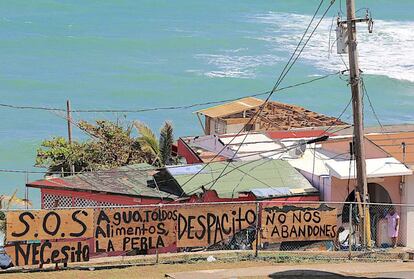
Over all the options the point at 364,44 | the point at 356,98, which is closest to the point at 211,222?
the point at 356,98

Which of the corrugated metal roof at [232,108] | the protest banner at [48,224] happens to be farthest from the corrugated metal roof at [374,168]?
the corrugated metal roof at [232,108]

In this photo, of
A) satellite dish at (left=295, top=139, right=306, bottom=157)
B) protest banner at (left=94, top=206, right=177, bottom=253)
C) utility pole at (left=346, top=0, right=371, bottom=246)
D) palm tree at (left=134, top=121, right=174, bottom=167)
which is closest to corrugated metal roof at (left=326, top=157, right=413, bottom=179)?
utility pole at (left=346, top=0, right=371, bottom=246)

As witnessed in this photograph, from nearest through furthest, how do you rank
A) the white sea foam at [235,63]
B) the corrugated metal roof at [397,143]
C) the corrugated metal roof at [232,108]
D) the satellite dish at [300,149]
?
the corrugated metal roof at [397,143]
the satellite dish at [300,149]
the corrugated metal roof at [232,108]
the white sea foam at [235,63]

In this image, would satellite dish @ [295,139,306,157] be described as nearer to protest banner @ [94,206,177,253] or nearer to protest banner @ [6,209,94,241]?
protest banner @ [94,206,177,253]

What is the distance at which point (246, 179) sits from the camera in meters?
28.9

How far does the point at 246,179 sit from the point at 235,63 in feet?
181

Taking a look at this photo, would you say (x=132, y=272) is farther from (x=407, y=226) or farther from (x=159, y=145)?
(x=159, y=145)

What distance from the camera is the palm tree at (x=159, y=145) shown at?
34125 mm

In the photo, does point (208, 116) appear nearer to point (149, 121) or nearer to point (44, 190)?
point (44, 190)

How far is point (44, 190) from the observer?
29.1m

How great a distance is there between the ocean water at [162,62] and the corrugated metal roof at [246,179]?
13.8 meters

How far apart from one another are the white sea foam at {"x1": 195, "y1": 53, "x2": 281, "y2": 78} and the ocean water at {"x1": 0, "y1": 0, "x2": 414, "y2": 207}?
0.34 feet

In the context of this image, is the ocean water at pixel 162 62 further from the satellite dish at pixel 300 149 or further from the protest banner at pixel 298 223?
the protest banner at pixel 298 223

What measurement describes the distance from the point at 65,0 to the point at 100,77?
5133 cm
